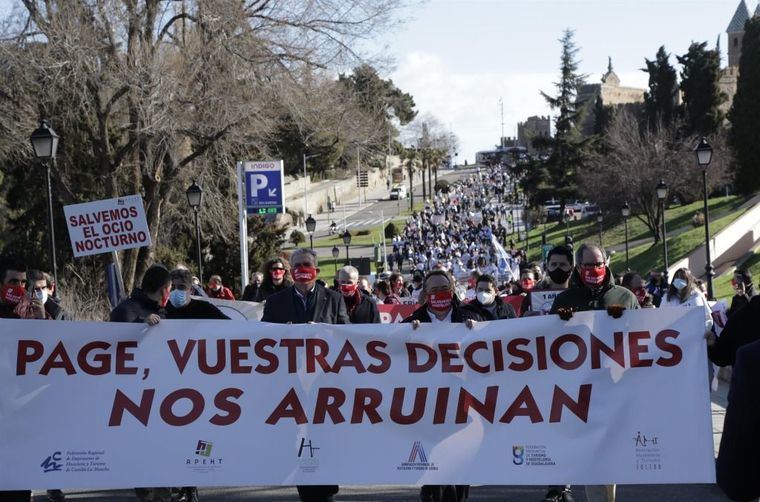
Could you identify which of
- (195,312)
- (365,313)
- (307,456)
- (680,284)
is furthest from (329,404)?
(680,284)

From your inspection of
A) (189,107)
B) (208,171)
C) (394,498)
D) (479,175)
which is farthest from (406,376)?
(479,175)

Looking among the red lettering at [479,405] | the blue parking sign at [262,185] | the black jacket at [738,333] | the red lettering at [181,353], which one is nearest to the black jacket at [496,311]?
the red lettering at [479,405]

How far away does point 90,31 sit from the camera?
24.9 meters

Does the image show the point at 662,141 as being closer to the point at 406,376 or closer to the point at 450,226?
the point at 450,226

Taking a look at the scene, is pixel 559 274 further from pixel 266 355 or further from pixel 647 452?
pixel 266 355

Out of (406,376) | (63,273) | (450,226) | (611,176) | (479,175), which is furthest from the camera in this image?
(479,175)

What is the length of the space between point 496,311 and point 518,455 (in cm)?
311

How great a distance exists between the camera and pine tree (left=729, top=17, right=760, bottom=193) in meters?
64.0

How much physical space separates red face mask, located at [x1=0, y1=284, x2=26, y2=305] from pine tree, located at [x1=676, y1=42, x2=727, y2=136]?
77008 millimetres

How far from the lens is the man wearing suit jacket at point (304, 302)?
8164 millimetres

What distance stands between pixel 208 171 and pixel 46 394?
2201cm

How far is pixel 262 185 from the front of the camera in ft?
90.0

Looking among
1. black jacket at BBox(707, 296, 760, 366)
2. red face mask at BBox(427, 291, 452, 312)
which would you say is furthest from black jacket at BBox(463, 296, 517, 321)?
black jacket at BBox(707, 296, 760, 366)

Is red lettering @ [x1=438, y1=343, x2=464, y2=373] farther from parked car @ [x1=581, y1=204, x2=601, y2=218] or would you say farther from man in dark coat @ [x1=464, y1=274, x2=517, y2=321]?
parked car @ [x1=581, y1=204, x2=601, y2=218]
